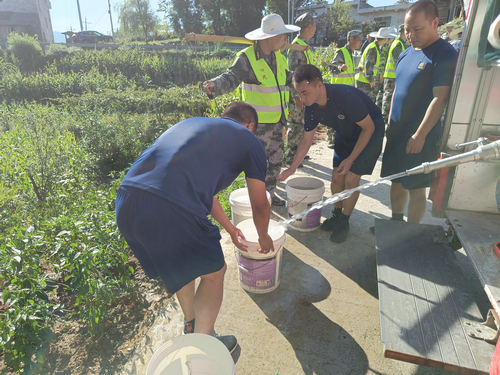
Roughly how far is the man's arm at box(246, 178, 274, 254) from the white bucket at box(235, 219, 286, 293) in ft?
0.81

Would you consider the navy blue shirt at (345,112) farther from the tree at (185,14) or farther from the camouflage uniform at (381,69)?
the tree at (185,14)

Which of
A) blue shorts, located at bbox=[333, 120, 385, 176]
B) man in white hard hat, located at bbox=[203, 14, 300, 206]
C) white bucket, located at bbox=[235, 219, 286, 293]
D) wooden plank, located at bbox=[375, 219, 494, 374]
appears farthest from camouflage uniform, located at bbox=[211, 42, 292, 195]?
wooden plank, located at bbox=[375, 219, 494, 374]

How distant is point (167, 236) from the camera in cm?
151

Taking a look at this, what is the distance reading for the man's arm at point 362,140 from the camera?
2.62 metres

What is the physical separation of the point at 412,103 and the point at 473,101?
0.50 meters

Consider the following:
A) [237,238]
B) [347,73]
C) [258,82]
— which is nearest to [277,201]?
[258,82]

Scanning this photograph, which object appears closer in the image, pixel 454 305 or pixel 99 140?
pixel 454 305

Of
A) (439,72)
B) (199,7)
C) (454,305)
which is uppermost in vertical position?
(199,7)

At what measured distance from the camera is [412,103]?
251cm

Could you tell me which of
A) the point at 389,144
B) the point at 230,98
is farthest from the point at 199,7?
the point at 389,144

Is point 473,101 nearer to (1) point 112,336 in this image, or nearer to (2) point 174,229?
(2) point 174,229

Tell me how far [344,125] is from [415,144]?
2.02 ft

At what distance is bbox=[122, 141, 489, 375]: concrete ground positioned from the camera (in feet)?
6.04

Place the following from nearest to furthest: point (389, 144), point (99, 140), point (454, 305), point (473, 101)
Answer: point (454, 305), point (473, 101), point (389, 144), point (99, 140)
